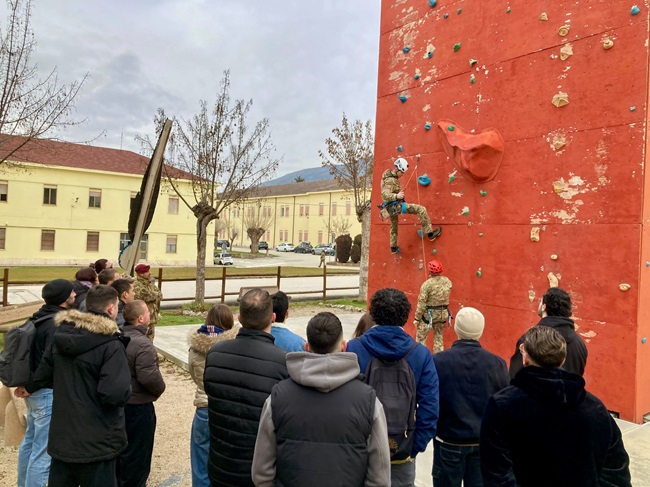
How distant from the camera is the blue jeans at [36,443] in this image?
360cm

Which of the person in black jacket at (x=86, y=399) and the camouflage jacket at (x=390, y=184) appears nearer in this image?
the person in black jacket at (x=86, y=399)

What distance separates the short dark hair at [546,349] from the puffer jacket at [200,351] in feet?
6.82

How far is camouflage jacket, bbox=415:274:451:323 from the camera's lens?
694 cm

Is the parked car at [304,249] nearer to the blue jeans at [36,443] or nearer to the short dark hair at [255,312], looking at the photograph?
the blue jeans at [36,443]

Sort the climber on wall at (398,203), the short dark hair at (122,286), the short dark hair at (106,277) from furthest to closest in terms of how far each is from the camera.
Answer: the climber on wall at (398,203) < the short dark hair at (106,277) < the short dark hair at (122,286)

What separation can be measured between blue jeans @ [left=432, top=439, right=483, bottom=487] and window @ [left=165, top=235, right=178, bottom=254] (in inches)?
1474

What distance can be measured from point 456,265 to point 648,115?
3291 millimetres

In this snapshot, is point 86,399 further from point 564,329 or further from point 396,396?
point 564,329

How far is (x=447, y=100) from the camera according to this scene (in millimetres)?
7969

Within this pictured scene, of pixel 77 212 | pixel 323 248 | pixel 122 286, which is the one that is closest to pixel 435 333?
pixel 122 286

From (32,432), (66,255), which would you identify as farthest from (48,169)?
(32,432)

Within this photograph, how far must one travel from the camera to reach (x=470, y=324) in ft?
10.3

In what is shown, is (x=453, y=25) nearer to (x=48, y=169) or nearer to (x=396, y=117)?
(x=396, y=117)

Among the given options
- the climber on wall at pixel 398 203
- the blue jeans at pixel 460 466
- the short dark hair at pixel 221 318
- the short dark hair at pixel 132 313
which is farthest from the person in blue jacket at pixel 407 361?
the climber on wall at pixel 398 203
